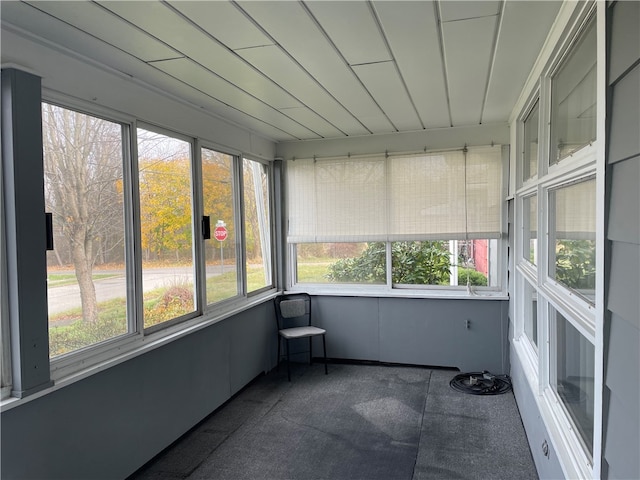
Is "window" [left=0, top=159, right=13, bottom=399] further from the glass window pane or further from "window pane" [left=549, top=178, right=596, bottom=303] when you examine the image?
the glass window pane

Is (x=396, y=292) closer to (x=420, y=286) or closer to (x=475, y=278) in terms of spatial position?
(x=420, y=286)

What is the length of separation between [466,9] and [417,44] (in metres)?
0.39

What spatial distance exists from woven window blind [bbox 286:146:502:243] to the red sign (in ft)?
3.91

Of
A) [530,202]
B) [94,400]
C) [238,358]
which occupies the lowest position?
[238,358]

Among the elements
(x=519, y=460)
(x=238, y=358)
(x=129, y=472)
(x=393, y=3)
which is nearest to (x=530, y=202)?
(x=519, y=460)

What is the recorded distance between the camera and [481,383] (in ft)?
13.0

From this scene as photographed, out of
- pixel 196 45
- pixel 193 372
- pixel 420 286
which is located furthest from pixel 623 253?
pixel 420 286

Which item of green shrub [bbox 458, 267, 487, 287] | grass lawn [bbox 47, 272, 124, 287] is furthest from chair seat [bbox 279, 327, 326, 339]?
grass lawn [bbox 47, 272, 124, 287]

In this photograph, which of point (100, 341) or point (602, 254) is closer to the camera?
point (602, 254)

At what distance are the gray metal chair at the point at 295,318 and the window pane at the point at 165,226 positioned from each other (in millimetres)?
1310

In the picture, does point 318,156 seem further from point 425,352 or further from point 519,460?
point 519,460

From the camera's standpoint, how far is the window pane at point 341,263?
15.4 feet

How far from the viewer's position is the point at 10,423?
1.87m

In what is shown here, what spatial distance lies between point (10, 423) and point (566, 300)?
7.94 feet
